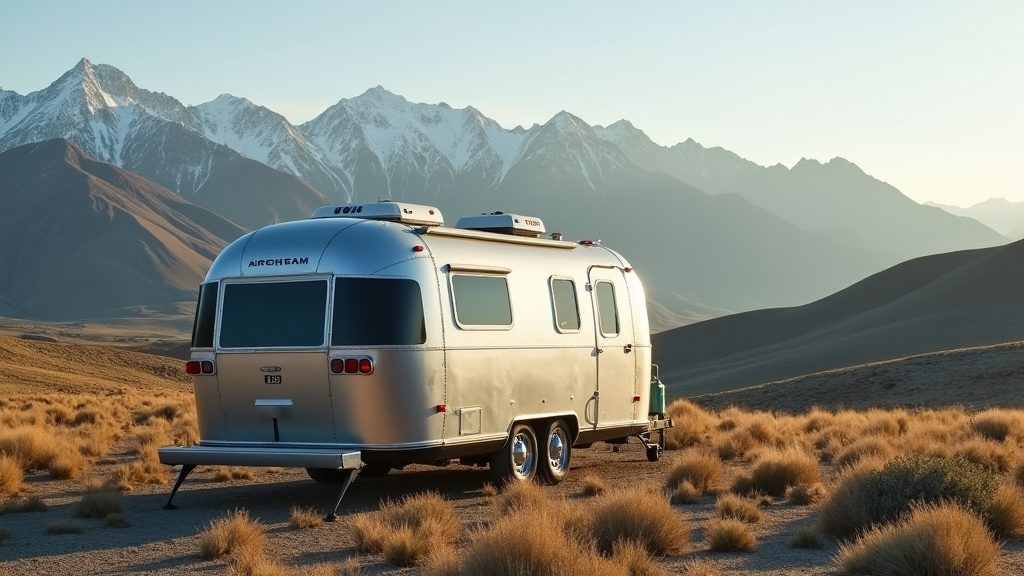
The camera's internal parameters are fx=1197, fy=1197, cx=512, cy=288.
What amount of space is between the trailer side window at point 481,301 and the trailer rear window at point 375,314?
2.67 ft

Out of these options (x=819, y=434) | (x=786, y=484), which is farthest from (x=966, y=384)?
(x=786, y=484)

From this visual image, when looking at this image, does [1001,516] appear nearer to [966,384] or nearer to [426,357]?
[426,357]

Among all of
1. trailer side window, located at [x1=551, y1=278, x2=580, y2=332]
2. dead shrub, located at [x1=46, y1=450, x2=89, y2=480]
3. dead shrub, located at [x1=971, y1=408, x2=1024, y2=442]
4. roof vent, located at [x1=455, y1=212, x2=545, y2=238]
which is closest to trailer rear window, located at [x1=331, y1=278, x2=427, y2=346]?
roof vent, located at [x1=455, y1=212, x2=545, y2=238]

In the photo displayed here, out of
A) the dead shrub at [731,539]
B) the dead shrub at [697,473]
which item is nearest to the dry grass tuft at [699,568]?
the dead shrub at [731,539]

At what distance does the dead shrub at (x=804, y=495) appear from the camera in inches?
530

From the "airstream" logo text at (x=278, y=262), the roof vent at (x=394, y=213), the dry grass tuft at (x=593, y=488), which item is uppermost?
the roof vent at (x=394, y=213)

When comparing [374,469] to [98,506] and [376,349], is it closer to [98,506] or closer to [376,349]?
[376,349]

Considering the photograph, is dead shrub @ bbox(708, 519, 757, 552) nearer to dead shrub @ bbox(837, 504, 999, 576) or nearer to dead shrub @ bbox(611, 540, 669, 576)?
dead shrub @ bbox(837, 504, 999, 576)

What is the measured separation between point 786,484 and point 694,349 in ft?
228

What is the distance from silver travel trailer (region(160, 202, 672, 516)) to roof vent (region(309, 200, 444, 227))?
0.9 inches

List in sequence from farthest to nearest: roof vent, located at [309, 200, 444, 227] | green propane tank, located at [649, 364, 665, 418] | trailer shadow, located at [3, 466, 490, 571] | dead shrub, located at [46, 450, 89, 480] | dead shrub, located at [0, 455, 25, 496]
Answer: green propane tank, located at [649, 364, 665, 418] → dead shrub, located at [46, 450, 89, 480] → dead shrub, located at [0, 455, 25, 496] → roof vent, located at [309, 200, 444, 227] → trailer shadow, located at [3, 466, 490, 571]

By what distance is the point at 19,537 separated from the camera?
11.5 m

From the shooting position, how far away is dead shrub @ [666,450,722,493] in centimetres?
1443

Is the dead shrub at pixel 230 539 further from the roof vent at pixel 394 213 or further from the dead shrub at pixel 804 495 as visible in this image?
the dead shrub at pixel 804 495
